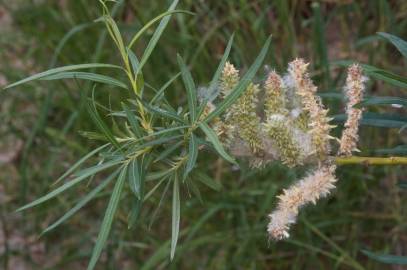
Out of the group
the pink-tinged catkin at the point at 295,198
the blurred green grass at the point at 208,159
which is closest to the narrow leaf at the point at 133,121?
the pink-tinged catkin at the point at 295,198

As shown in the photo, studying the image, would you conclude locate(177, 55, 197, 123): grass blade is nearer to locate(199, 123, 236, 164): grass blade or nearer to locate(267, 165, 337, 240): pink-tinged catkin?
locate(199, 123, 236, 164): grass blade

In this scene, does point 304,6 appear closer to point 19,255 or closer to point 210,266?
point 210,266

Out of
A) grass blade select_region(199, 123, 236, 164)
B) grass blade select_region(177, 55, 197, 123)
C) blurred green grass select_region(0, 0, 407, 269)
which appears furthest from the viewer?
blurred green grass select_region(0, 0, 407, 269)

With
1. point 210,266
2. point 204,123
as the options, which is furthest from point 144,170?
point 210,266

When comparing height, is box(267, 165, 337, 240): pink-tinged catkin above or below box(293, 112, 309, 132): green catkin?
below

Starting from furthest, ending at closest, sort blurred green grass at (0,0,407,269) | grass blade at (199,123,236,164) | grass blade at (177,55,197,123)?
blurred green grass at (0,0,407,269) → grass blade at (177,55,197,123) → grass blade at (199,123,236,164)

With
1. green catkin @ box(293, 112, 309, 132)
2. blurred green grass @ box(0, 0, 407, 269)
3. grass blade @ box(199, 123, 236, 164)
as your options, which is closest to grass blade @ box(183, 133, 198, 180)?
grass blade @ box(199, 123, 236, 164)

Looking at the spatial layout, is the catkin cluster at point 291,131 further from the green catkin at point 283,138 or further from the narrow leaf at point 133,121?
the narrow leaf at point 133,121
